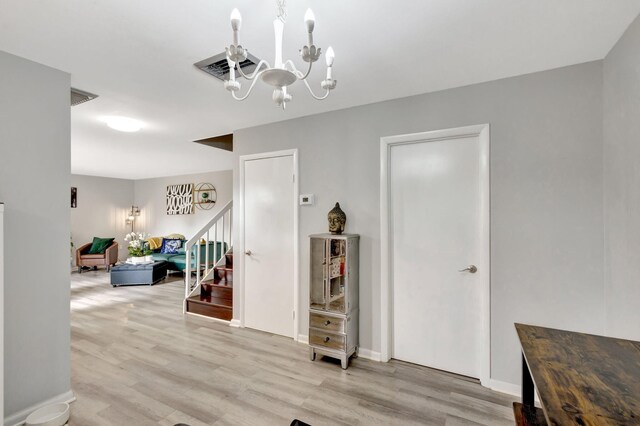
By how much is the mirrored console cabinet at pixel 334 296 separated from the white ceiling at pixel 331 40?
4.56ft

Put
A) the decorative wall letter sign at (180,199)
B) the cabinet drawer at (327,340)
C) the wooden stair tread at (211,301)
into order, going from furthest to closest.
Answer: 1. the decorative wall letter sign at (180,199)
2. the wooden stair tread at (211,301)
3. the cabinet drawer at (327,340)

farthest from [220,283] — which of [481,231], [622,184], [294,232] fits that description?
[622,184]

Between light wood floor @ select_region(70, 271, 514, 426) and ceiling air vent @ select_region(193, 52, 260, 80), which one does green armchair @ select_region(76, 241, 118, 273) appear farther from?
ceiling air vent @ select_region(193, 52, 260, 80)

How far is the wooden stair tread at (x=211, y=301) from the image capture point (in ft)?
13.5

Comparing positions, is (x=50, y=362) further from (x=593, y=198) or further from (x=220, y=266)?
(x=593, y=198)

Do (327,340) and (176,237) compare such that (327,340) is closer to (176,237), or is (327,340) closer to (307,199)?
(307,199)

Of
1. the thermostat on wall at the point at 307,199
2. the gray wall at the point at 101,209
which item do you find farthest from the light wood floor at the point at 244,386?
the gray wall at the point at 101,209

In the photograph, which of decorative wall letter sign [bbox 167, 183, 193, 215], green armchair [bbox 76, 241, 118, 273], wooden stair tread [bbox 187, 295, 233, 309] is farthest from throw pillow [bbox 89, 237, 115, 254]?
wooden stair tread [bbox 187, 295, 233, 309]

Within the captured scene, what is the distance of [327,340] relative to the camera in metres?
2.84

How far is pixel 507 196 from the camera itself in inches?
93.4

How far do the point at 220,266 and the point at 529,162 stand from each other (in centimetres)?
432

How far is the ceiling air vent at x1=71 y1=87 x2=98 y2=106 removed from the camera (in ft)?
8.59

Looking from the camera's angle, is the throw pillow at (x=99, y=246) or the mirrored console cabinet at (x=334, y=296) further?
the throw pillow at (x=99, y=246)

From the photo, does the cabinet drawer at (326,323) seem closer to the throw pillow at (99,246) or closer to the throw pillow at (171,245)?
the throw pillow at (171,245)
